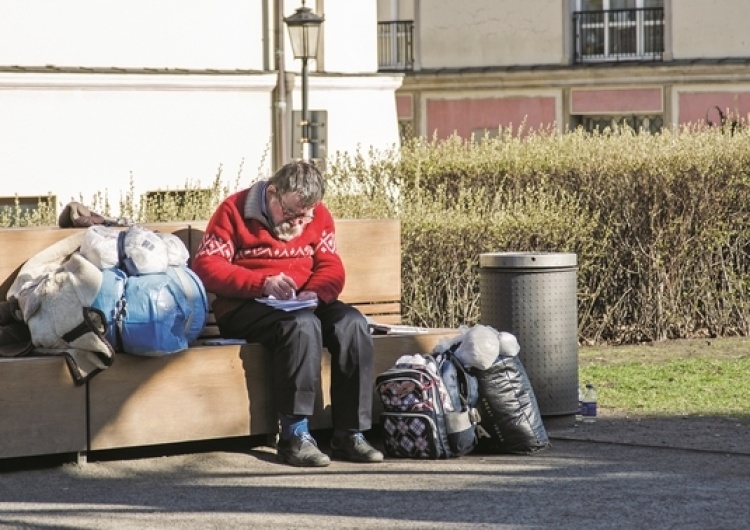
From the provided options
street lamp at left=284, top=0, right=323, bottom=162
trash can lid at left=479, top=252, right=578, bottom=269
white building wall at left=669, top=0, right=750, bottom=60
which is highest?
white building wall at left=669, top=0, right=750, bottom=60

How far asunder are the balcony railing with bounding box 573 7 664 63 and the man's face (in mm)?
28428

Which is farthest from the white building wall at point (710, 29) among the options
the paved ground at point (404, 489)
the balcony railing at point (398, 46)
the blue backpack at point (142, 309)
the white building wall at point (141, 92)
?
the blue backpack at point (142, 309)

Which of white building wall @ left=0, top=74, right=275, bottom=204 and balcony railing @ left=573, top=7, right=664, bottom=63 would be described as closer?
white building wall @ left=0, top=74, right=275, bottom=204

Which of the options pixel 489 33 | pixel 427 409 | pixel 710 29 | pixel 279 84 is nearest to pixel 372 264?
pixel 427 409

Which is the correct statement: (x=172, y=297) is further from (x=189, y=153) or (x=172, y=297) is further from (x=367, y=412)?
(x=189, y=153)

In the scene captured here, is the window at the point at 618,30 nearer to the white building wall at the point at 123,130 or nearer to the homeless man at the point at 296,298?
the white building wall at the point at 123,130

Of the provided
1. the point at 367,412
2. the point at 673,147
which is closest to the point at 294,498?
the point at 367,412

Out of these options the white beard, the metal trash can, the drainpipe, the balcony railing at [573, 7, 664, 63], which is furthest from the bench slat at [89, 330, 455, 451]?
the balcony railing at [573, 7, 664, 63]

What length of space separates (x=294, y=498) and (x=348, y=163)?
22.5 ft

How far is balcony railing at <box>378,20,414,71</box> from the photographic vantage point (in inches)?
1563

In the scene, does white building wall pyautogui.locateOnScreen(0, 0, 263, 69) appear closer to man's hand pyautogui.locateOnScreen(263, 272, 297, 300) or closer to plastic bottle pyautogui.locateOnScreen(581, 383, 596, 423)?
plastic bottle pyautogui.locateOnScreen(581, 383, 596, 423)

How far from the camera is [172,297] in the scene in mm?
7996

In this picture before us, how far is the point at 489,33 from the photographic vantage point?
38.2 metres

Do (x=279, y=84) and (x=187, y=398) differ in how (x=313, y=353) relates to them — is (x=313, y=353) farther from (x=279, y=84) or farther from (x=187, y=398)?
(x=279, y=84)
